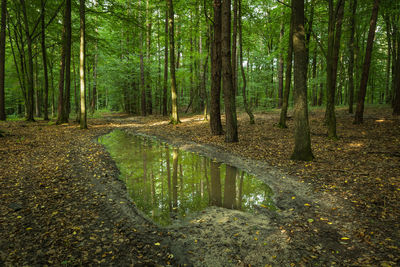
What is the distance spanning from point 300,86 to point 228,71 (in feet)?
13.4

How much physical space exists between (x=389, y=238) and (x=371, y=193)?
6.16 feet

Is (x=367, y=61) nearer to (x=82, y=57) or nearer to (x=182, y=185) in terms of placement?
(x=182, y=185)

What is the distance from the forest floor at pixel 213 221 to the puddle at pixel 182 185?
338 mm

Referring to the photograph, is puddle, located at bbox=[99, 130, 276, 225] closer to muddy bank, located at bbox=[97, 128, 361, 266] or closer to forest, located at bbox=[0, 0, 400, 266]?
forest, located at bbox=[0, 0, 400, 266]

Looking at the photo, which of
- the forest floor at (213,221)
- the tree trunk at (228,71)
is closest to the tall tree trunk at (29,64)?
the forest floor at (213,221)

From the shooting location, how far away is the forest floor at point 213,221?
328cm

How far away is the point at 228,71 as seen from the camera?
1071cm

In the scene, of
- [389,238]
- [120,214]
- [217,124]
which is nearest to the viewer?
[389,238]

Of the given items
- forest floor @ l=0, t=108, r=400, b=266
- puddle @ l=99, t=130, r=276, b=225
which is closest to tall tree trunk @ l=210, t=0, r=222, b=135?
puddle @ l=99, t=130, r=276, b=225

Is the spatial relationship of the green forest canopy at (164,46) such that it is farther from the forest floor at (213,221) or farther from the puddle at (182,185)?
the forest floor at (213,221)

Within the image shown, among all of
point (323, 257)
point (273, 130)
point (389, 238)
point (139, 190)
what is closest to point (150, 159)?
point (139, 190)

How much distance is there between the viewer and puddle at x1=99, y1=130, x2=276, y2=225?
4.98 metres

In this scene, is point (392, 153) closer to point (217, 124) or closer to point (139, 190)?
point (217, 124)

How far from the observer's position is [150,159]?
8.77m
